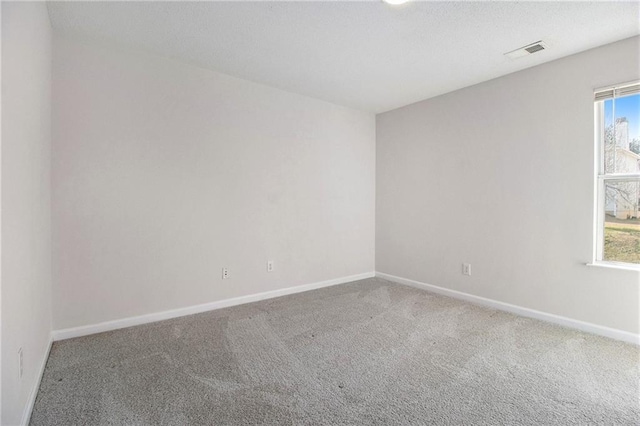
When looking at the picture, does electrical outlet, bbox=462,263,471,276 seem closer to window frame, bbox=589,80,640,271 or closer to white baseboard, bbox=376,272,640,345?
white baseboard, bbox=376,272,640,345

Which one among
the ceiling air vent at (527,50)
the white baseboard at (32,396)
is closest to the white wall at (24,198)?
the white baseboard at (32,396)

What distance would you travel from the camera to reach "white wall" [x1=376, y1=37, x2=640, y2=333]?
8.16 ft

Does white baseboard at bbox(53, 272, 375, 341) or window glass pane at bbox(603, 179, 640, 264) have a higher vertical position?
window glass pane at bbox(603, 179, 640, 264)

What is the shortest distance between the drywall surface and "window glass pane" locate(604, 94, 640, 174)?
2.64 meters

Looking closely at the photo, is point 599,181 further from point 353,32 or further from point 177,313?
point 177,313

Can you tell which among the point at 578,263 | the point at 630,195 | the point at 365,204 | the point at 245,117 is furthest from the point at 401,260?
the point at 245,117

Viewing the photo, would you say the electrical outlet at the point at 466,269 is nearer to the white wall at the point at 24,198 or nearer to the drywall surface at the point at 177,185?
the drywall surface at the point at 177,185

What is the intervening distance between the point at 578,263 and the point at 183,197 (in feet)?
11.8

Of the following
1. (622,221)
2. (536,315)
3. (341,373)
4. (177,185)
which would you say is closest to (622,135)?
(622,221)

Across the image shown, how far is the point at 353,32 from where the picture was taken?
2248 mm

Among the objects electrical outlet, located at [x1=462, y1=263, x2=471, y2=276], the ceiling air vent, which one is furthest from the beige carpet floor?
the ceiling air vent

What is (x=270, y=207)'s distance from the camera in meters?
3.37

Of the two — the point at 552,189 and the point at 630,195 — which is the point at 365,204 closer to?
the point at 552,189

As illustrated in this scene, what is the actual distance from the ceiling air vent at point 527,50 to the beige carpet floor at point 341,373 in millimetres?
2383
